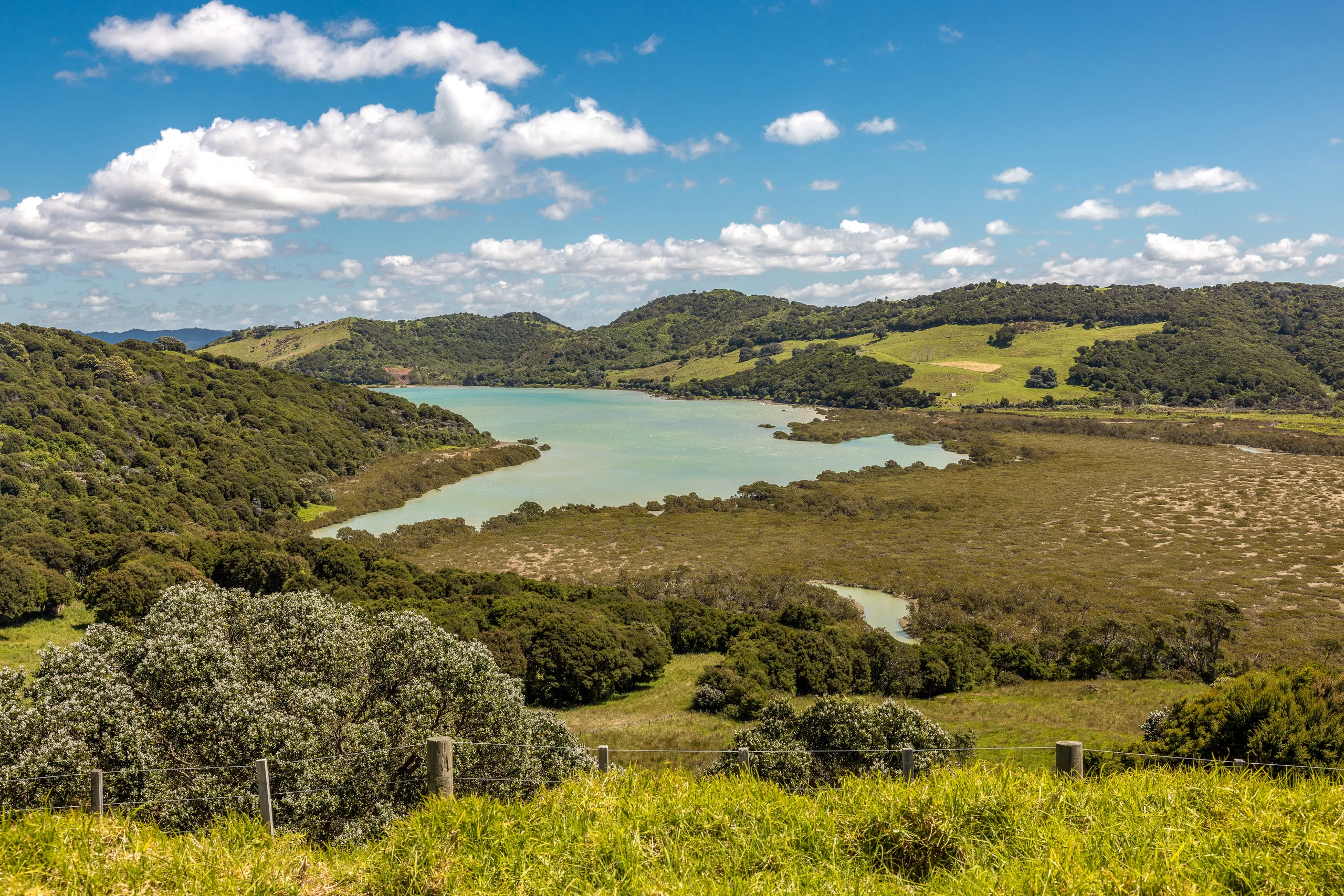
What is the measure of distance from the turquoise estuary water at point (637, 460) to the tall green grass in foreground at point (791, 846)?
199 feet

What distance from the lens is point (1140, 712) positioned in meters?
26.4

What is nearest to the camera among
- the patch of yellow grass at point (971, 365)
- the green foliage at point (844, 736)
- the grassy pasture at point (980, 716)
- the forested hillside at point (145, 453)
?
the green foliage at point (844, 736)

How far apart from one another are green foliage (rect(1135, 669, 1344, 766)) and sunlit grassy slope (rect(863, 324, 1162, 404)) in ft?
484

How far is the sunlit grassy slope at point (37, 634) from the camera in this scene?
30.1m

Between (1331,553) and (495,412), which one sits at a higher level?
(495,412)

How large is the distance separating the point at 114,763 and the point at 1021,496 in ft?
246

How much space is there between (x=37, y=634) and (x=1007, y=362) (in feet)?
612

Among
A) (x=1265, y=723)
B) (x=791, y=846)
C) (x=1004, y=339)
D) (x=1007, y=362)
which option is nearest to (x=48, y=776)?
(x=791, y=846)

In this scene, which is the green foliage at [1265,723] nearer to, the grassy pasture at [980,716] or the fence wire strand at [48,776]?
the grassy pasture at [980,716]

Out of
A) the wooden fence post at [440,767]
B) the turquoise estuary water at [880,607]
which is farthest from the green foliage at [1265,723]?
the turquoise estuary water at [880,607]

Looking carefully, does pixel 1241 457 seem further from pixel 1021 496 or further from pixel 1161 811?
pixel 1161 811

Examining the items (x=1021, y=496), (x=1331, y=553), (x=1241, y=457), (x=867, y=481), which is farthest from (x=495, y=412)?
(x=1331, y=553)

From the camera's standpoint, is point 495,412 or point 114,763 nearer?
point 114,763

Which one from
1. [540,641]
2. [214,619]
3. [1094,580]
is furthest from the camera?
[1094,580]
